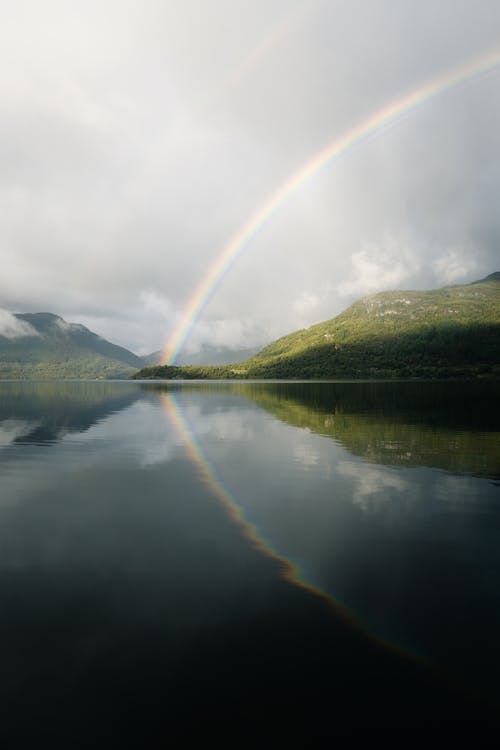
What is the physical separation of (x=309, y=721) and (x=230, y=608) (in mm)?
3765

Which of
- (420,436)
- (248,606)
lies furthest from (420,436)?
(248,606)

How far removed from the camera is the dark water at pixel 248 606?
23.8ft

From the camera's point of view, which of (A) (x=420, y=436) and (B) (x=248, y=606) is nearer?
(B) (x=248, y=606)

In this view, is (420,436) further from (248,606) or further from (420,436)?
(248,606)

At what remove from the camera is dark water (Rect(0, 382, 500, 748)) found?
7242mm

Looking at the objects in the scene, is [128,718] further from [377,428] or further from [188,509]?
[377,428]

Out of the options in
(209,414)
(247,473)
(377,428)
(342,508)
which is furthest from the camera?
(209,414)

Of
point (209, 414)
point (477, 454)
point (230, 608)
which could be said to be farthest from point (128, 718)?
point (209, 414)

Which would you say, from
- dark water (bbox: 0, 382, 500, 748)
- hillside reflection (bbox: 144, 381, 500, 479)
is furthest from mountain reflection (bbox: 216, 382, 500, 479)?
dark water (bbox: 0, 382, 500, 748)

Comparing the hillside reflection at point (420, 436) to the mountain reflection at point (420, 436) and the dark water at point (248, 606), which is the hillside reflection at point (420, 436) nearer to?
the mountain reflection at point (420, 436)

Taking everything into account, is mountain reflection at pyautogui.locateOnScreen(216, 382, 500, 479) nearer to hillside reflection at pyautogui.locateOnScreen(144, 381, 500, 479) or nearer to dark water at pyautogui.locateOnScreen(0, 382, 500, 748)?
hillside reflection at pyautogui.locateOnScreen(144, 381, 500, 479)

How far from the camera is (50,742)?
670 cm

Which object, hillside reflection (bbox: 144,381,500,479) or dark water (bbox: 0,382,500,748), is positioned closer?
dark water (bbox: 0,382,500,748)

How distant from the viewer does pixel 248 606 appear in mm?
10625
